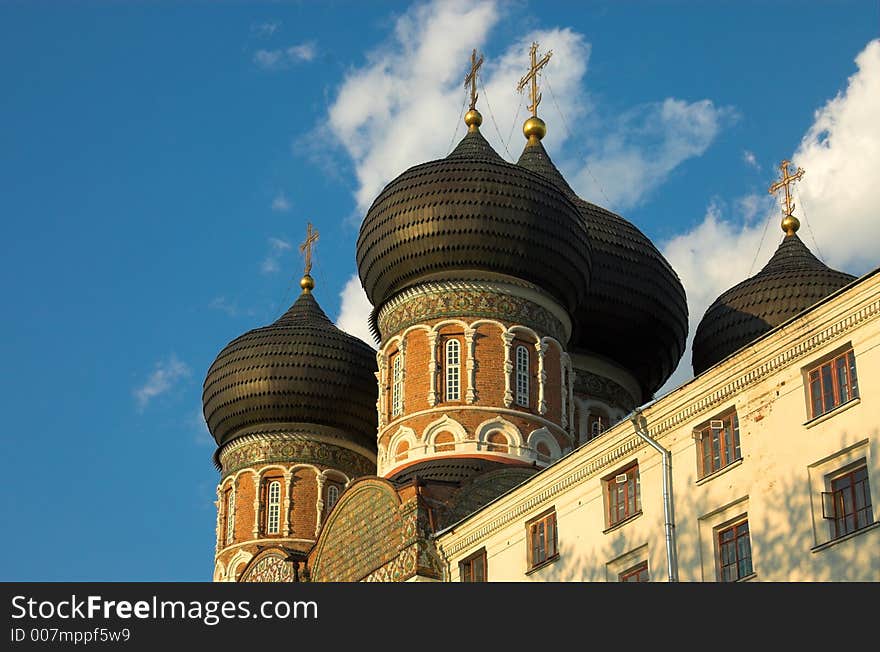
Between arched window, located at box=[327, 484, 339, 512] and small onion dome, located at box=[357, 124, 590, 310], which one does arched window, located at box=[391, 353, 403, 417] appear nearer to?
small onion dome, located at box=[357, 124, 590, 310]

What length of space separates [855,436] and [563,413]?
36.0 feet

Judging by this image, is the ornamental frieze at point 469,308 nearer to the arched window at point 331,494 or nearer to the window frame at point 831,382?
the arched window at point 331,494

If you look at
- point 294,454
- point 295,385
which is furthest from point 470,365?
point 294,454

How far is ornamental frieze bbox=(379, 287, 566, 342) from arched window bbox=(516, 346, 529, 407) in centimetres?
50

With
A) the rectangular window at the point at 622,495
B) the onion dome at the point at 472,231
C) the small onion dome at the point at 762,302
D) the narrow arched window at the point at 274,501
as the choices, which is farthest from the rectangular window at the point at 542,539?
the narrow arched window at the point at 274,501

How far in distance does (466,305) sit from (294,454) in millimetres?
6756

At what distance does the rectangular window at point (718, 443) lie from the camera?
18.5m

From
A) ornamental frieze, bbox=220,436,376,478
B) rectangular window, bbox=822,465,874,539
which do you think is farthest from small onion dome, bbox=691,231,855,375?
rectangular window, bbox=822,465,874,539

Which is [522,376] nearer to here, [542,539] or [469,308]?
[469,308]

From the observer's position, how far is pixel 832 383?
685 inches

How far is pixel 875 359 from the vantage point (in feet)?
55.3
